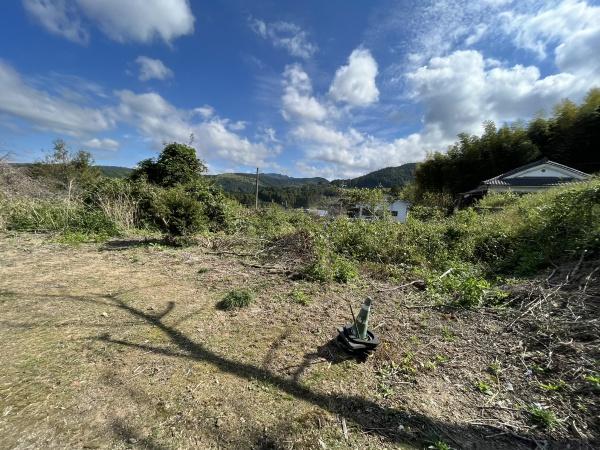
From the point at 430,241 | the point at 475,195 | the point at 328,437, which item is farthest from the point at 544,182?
the point at 328,437

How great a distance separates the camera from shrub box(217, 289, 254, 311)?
3.09 meters

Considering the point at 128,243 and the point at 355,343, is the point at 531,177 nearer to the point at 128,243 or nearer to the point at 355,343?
the point at 355,343

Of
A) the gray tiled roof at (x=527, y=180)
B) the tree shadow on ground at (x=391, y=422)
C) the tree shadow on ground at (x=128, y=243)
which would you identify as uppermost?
the gray tiled roof at (x=527, y=180)

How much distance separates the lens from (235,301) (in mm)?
3115

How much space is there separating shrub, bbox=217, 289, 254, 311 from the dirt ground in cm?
9

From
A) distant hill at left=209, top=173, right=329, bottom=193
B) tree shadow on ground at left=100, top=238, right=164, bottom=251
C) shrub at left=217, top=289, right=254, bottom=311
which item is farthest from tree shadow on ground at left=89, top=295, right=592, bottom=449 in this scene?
distant hill at left=209, top=173, right=329, bottom=193

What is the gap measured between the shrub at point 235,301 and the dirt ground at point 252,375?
0.30ft

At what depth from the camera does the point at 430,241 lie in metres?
5.59

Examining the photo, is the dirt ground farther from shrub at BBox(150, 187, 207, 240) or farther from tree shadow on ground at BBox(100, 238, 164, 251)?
shrub at BBox(150, 187, 207, 240)

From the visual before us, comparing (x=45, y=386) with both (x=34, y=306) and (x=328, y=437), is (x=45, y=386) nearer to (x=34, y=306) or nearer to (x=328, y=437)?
(x=34, y=306)

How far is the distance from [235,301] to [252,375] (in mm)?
1184

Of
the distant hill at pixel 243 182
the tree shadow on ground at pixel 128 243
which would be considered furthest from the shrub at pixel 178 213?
the distant hill at pixel 243 182

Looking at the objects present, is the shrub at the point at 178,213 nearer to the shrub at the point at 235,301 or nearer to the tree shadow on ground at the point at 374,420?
the shrub at the point at 235,301

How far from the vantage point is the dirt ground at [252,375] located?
1552mm
